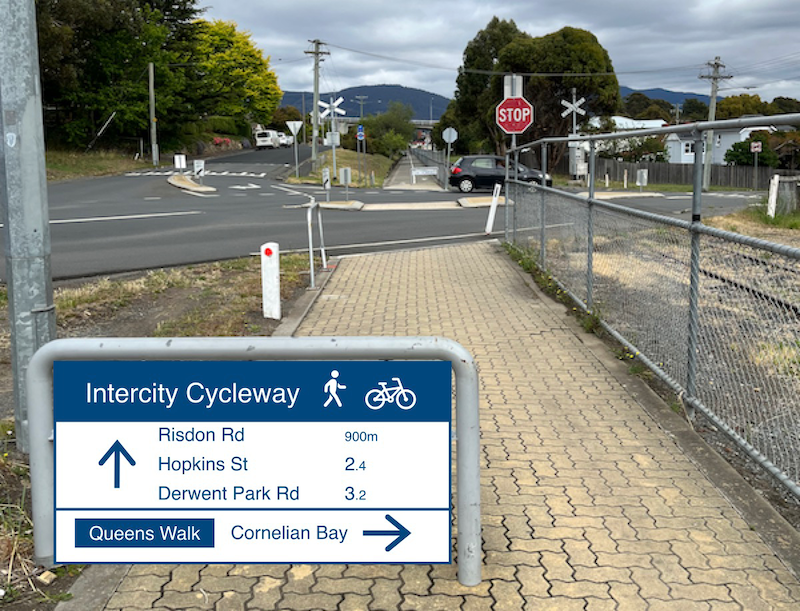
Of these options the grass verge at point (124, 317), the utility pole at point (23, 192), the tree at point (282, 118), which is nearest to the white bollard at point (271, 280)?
the grass verge at point (124, 317)

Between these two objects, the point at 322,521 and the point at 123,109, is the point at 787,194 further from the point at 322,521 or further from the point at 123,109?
the point at 123,109

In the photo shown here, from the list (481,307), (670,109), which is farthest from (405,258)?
(670,109)

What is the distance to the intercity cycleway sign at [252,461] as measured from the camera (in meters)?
3.28

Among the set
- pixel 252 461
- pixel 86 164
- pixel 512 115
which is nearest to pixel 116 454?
pixel 252 461

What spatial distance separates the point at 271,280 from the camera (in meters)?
9.06

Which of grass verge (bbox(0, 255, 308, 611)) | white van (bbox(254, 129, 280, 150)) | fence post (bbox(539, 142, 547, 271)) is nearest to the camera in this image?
grass verge (bbox(0, 255, 308, 611))

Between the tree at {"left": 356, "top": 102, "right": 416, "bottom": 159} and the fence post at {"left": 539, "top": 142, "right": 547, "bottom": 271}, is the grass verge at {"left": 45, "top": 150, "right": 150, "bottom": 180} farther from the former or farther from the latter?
the tree at {"left": 356, "top": 102, "right": 416, "bottom": 159}

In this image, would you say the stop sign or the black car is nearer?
the stop sign

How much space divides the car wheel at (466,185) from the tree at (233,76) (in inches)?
1633

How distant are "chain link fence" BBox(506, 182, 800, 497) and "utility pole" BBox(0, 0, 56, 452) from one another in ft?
12.1

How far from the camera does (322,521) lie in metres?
3.38

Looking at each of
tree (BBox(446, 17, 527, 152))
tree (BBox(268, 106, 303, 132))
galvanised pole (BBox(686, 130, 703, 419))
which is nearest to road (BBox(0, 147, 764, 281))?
galvanised pole (BBox(686, 130, 703, 419))

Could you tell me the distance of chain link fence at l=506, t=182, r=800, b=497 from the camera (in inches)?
180

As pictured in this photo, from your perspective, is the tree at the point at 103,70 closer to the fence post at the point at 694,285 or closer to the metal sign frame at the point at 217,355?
the fence post at the point at 694,285
